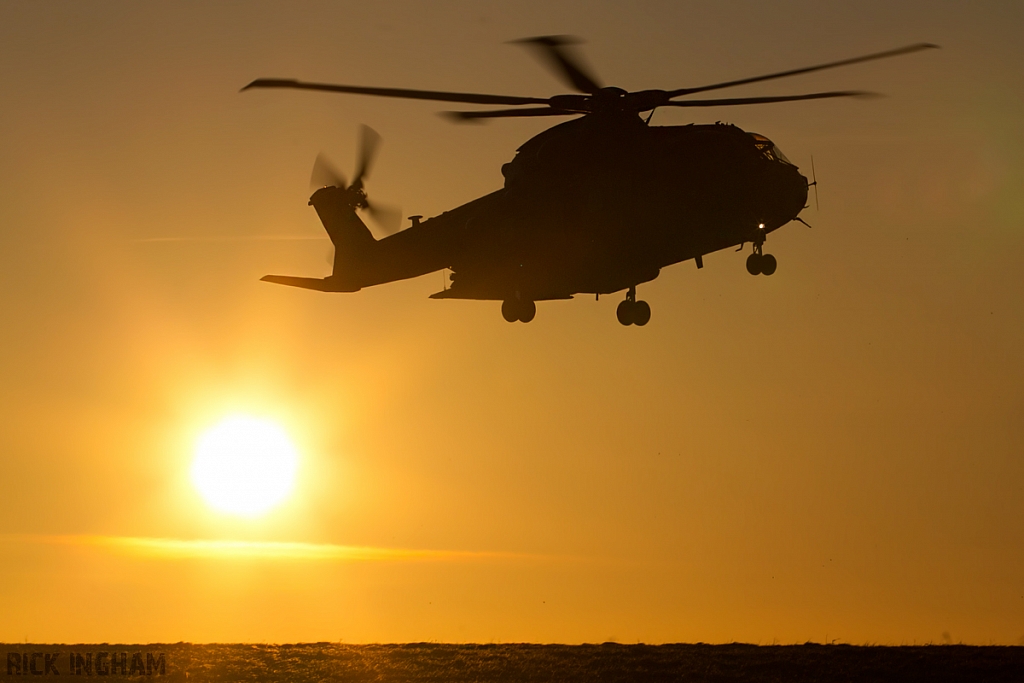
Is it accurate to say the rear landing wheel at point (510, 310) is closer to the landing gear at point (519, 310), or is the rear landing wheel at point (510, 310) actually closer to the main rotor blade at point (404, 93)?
the landing gear at point (519, 310)

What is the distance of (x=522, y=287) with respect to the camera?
31.7 m

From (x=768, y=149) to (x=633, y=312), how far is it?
229 inches

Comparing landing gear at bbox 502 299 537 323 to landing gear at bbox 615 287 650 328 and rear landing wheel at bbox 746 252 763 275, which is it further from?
rear landing wheel at bbox 746 252 763 275

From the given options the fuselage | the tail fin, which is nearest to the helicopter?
the fuselage

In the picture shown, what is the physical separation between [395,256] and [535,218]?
7.88 meters

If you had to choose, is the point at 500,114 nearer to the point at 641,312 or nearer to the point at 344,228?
the point at 641,312

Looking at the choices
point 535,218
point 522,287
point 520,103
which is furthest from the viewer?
point 522,287

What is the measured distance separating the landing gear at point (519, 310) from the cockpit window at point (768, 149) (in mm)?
7355

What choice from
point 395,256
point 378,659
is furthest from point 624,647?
point 395,256

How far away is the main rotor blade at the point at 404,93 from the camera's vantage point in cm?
2384

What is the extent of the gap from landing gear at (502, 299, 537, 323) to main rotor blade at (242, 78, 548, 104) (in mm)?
A: 6573

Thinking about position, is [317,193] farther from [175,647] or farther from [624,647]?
[624,647]

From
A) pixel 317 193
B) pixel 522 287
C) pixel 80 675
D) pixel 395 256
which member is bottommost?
pixel 80 675

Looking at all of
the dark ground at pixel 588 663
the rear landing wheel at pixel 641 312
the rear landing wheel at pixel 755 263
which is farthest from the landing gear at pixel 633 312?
the dark ground at pixel 588 663
